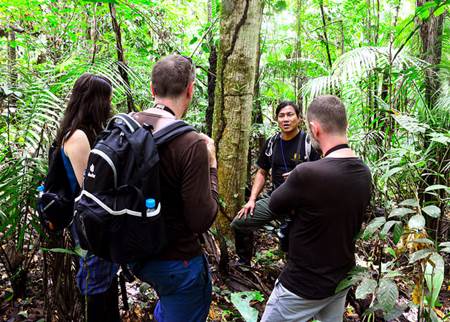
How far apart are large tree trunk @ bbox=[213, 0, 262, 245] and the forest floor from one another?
1.57 feet

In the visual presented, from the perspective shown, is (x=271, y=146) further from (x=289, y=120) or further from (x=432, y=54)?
(x=432, y=54)

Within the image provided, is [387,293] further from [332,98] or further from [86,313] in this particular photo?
[86,313]

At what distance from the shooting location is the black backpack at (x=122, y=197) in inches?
57.7

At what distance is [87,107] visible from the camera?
223 centimetres

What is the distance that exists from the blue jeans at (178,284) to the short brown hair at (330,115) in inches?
39.9

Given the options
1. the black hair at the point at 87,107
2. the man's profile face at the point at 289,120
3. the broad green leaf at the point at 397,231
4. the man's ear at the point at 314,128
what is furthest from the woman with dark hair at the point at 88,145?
the man's profile face at the point at 289,120

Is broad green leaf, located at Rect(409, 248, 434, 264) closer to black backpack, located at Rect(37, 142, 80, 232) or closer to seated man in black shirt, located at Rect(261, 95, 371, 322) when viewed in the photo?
seated man in black shirt, located at Rect(261, 95, 371, 322)

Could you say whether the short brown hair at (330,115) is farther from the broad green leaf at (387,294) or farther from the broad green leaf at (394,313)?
the broad green leaf at (394,313)

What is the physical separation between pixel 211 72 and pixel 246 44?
0.77 metres

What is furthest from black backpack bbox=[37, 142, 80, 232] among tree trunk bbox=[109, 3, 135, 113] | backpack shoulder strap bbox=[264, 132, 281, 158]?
backpack shoulder strap bbox=[264, 132, 281, 158]

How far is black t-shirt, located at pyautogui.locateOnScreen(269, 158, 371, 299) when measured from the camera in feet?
6.15

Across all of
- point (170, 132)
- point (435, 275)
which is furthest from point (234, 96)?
point (435, 275)

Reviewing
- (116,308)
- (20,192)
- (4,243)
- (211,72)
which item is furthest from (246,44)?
(4,243)

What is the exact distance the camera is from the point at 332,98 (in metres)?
2.00
